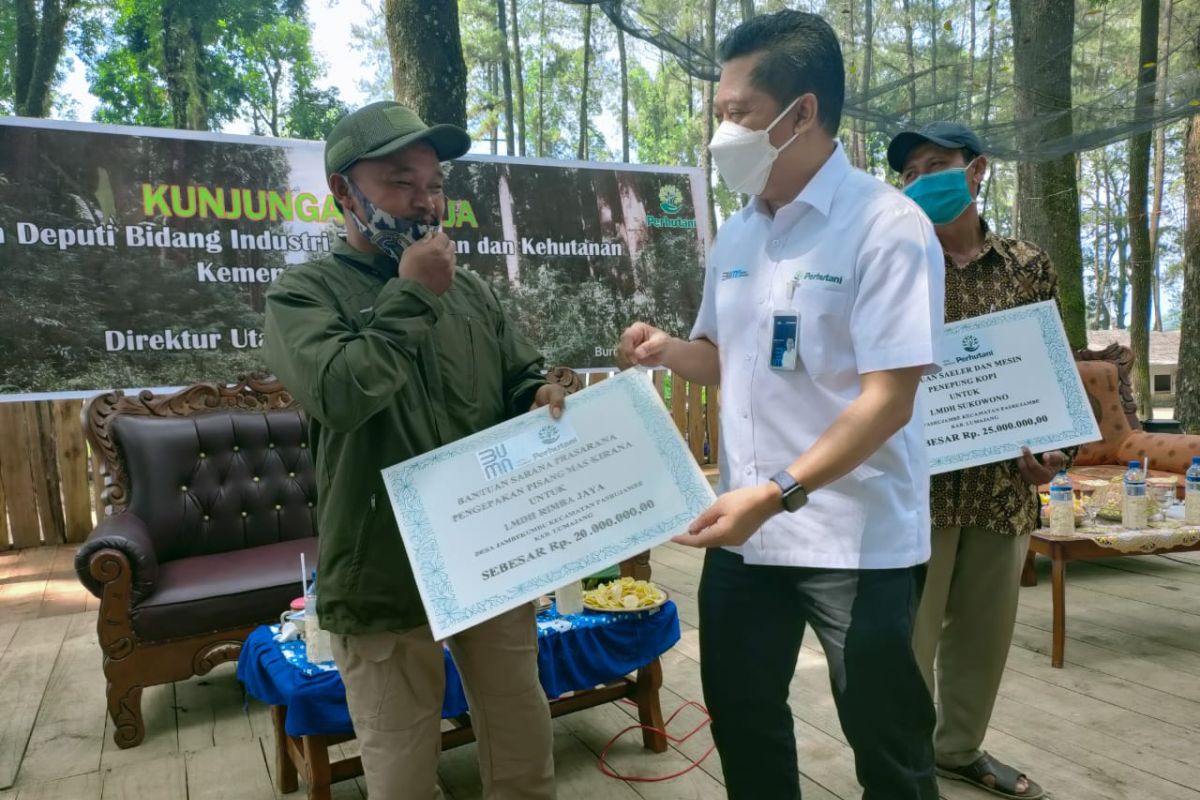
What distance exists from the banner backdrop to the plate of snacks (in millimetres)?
2785

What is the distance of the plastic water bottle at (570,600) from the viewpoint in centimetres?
235

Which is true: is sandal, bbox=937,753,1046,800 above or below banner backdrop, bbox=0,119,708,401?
below

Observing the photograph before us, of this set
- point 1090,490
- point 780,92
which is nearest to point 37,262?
point 780,92

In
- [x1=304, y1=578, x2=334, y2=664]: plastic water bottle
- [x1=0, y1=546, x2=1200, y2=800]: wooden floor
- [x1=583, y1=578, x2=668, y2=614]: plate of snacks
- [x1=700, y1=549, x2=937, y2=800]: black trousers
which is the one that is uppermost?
[x1=700, y1=549, x2=937, y2=800]: black trousers

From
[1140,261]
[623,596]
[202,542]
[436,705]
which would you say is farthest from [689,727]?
[1140,261]

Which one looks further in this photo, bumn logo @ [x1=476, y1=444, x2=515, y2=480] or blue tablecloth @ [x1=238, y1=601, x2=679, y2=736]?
blue tablecloth @ [x1=238, y1=601, x2=679, y2=736]

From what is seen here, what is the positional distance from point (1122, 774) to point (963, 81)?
12.8 ft

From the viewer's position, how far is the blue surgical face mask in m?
1.80

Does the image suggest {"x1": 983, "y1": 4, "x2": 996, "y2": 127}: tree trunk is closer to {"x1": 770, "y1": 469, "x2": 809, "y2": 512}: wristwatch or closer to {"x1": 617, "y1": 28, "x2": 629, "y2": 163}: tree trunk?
{"x1": 770, "y1": 469, "x2": 809, "y2": 512}: wristwatch

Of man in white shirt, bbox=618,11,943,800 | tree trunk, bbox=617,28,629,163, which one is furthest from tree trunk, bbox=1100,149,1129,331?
man in white shirt, bbox=618,11,943,800

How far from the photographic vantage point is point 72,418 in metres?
5.16

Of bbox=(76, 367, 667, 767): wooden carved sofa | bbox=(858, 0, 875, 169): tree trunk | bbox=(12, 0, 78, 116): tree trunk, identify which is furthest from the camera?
bbox=(12, 0, 78, 116): tree trunk

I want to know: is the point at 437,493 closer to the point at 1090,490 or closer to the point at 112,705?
the point at 112,705

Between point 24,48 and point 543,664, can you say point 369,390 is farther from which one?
point 24,48
